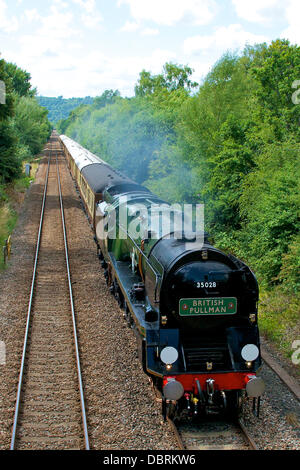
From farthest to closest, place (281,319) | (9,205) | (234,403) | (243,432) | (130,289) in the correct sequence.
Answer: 1. (9,205)
2. (281,319)
3. (130,289)
4. (234,403)
5. (243,432)

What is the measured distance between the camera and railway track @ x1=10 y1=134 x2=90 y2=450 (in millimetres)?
7512

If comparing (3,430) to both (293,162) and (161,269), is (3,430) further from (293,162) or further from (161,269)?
(293,162)

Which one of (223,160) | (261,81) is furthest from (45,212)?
(261,81)

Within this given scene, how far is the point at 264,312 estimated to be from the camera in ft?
42.8

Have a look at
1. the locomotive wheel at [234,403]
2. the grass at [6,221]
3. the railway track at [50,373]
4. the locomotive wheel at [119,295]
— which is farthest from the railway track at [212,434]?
the grass at [6,221]

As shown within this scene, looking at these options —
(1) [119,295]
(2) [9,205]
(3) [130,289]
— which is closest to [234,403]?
(3) [130,289]

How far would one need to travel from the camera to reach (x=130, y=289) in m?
10.7

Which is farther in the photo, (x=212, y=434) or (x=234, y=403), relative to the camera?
(x=234, y=403)

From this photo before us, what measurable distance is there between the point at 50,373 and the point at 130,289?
258 cm

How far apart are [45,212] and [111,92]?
70542mm

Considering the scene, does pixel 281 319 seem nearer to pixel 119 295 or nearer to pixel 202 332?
pixel 119 295

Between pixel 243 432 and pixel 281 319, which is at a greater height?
pixel 281 319

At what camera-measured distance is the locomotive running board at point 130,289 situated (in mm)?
8266

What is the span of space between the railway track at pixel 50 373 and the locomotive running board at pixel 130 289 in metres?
1.71
